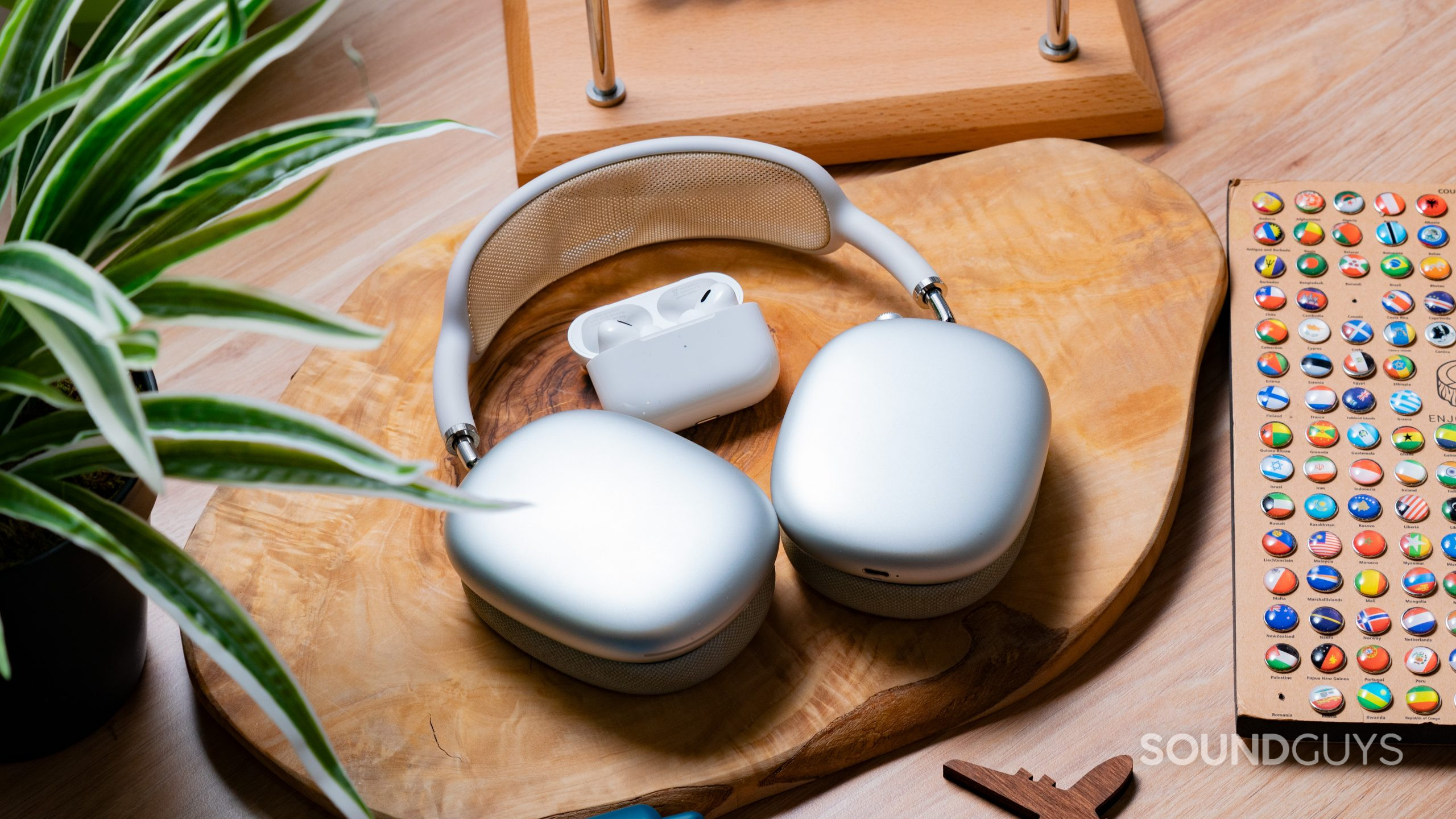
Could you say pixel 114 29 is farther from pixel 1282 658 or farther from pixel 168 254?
pixel 1282 658

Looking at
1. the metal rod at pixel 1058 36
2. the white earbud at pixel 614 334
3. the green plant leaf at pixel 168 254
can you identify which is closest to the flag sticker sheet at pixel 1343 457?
the metal rod at pixel 1058 36

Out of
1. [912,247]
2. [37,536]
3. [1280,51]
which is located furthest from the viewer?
[1280,51]

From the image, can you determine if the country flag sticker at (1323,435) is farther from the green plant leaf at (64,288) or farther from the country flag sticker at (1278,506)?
the green plant leaf at (64,288)

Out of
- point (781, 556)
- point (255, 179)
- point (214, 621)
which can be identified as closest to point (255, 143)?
point (255, 179)

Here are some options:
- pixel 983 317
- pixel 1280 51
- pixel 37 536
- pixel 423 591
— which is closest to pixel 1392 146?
pixel 1280 51

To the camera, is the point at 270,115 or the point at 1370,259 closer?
the point at 1370,259

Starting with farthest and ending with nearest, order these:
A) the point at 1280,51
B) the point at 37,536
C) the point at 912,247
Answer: the point at 1280,51 → the point at 912,247 → the point at 37,536

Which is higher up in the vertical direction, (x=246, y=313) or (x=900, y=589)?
(x=246, y=313)

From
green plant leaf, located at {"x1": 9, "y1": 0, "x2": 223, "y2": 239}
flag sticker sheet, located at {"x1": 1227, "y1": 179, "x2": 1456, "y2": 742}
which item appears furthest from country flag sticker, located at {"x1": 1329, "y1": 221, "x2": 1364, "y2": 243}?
green plant leaf, located at {"x1": 9, "y1": 0, "x2": 223, "y2": 239}

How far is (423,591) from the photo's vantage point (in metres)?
0.46

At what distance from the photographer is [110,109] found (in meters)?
0.32

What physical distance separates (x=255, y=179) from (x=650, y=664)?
19 cm

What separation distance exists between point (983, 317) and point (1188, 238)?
0.10m

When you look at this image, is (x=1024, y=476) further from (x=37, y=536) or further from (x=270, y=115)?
(x=270, y=115)
